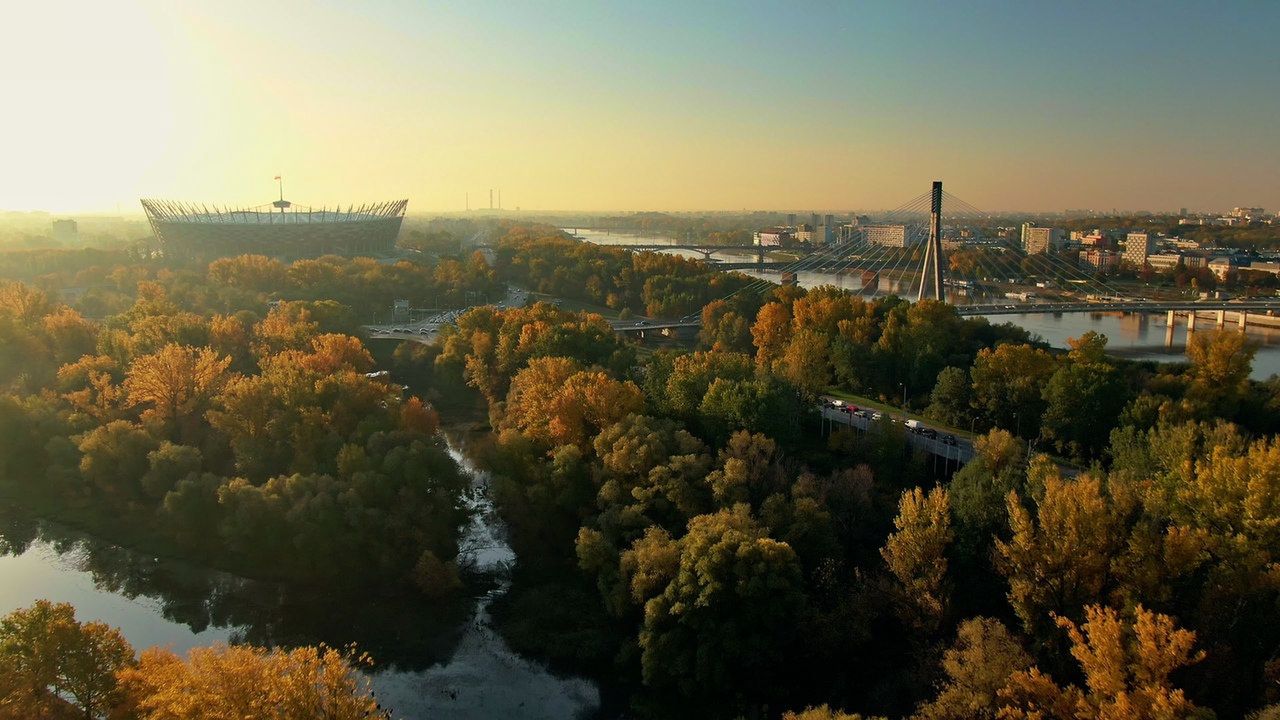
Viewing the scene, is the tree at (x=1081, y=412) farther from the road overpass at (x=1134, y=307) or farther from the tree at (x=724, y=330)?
the road overpass at (x=1134, y=307)

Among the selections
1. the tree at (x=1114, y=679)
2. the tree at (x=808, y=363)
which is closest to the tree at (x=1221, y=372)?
the tree at (x=808, y=363)

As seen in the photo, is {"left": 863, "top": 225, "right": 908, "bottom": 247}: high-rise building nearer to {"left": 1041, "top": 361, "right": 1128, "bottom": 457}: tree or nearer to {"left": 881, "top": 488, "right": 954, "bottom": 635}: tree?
{"left": 1041, "top": 361, "right": 1128, "bottom": 457}: tree

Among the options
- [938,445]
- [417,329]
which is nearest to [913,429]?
[938,445]

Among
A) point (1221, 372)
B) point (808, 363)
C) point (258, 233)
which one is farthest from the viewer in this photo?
point (258, 233)

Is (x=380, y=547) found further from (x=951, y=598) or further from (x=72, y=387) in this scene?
(x=72, y=387)

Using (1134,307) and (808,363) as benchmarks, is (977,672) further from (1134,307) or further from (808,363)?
(1134,307)

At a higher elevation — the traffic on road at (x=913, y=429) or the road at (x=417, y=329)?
the road at (x=417, y=329)

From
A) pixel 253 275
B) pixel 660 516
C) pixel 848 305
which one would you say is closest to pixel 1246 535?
pixel 660 516
